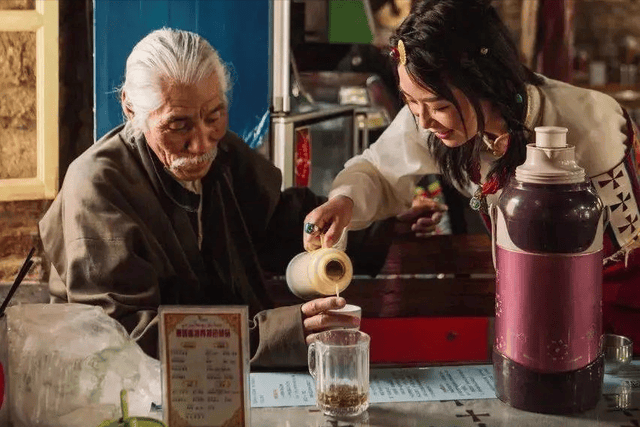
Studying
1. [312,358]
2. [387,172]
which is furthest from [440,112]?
[312,358]

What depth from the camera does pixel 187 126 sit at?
5.46ft

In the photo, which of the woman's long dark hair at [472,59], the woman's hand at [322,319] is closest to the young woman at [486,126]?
the woman's long dark hair at [472,59]

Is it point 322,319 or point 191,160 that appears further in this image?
point 191,160

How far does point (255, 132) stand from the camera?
1.91m

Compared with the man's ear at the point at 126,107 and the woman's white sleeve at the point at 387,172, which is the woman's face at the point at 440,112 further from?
the man's ear at the point at 126,107

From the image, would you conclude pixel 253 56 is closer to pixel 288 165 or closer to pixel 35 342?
pixel 288 165

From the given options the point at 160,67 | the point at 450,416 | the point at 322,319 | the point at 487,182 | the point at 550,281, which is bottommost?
the point at 450,416

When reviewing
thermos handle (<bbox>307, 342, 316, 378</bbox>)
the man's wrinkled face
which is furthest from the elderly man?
thermos handle (<bbox>307, 342, 316, 378</bbox>)

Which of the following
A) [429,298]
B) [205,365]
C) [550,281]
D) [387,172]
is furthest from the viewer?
[429,298]

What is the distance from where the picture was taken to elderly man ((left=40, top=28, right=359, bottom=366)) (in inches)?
63.2

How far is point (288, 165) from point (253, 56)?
0.26 metres

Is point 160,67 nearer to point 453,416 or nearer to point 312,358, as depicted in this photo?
point 312,358

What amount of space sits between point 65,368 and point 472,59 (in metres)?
0.92

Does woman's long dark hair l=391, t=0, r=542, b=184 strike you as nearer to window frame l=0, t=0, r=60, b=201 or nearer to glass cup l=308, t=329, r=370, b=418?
glass cup l=308, t=329, r=370, b=418
